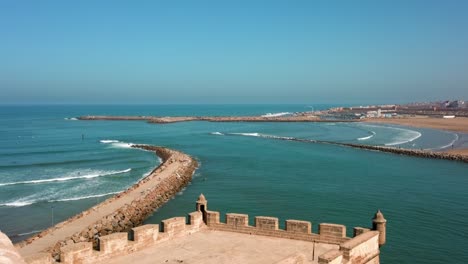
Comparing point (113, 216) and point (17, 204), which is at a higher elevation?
point (113, 216)

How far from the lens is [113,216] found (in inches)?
1089

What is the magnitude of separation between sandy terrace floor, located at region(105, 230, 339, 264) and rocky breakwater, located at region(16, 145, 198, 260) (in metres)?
5.27

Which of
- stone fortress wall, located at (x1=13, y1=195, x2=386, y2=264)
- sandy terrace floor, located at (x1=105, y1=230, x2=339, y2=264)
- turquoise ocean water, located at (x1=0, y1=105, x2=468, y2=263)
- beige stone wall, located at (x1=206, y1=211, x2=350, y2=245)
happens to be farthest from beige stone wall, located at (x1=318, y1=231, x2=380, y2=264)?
turquoise ocean water, located at (x1=0, y1=105, x2=468, y2=263)

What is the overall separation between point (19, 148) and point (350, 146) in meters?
52.2

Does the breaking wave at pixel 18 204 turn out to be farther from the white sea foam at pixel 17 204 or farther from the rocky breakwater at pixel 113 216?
the rocky breakwater at pixel 113 216

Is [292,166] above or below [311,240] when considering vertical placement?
below

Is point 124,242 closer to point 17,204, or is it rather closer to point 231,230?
point 231,230

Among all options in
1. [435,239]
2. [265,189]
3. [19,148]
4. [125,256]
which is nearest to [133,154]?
[19,148]

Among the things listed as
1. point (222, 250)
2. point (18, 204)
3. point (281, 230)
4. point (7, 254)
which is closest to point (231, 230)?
point (281, 230)

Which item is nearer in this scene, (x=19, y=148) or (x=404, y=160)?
(x=404, y=160)

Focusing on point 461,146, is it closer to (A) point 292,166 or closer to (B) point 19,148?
(A) point 292,166

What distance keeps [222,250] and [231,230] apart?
1.67m

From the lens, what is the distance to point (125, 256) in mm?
11219

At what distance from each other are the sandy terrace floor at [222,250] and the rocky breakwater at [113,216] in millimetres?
5274
